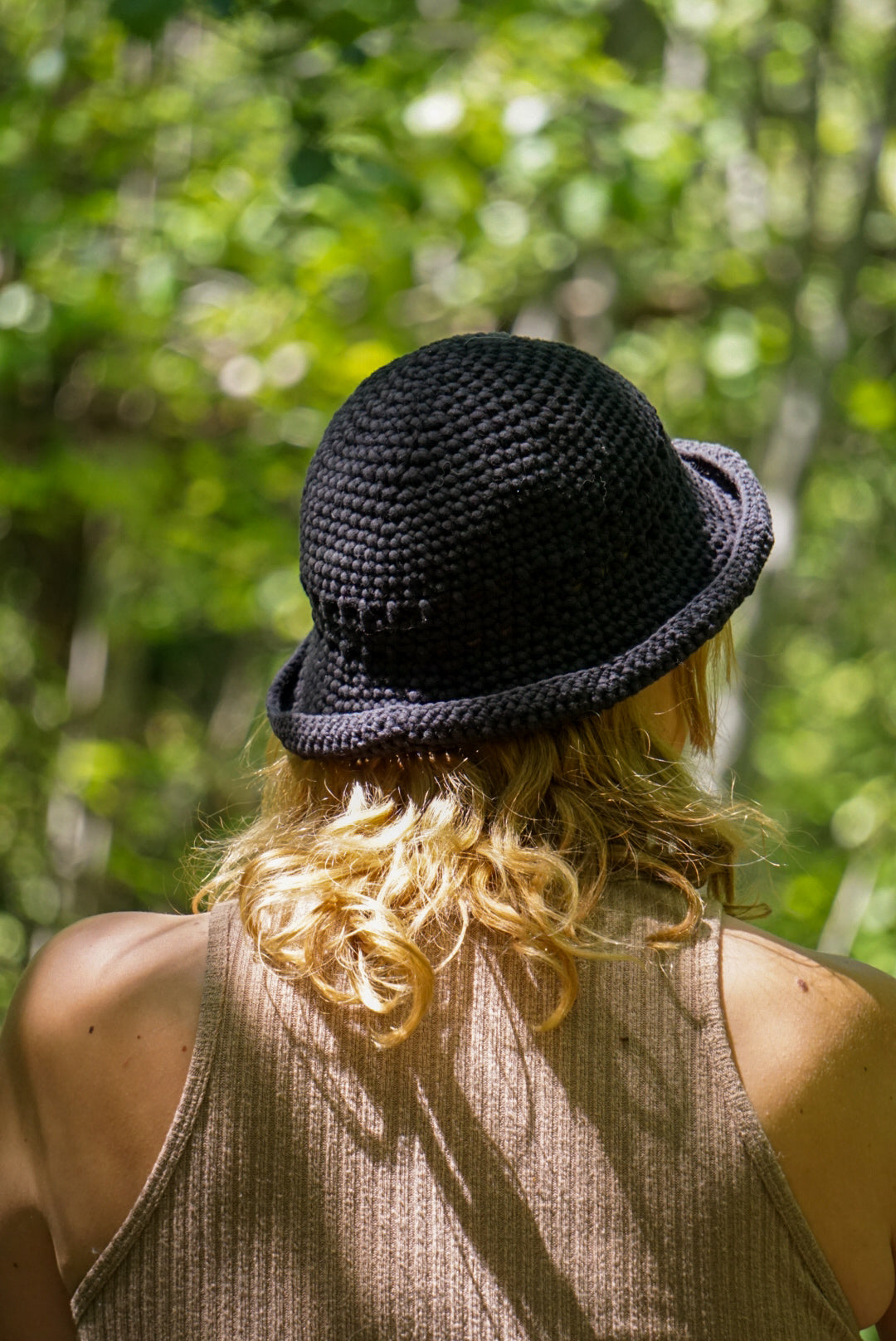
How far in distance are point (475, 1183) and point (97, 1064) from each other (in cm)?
42

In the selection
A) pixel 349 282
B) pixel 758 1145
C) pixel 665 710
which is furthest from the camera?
pixel 349 282

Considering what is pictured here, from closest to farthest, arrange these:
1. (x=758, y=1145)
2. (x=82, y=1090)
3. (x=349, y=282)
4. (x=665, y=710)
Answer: (x=758, y=1145), (x=82, y=1090), (x=665, y=710), (x=349, y=282)

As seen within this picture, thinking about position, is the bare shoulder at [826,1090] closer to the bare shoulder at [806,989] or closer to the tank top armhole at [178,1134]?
the bare shoulder at [806,989]

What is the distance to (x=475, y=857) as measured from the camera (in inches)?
47.5

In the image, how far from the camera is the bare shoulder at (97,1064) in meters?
1.16

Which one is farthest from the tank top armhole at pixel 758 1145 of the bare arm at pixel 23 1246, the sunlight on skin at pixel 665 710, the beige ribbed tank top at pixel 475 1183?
the bare arm at pixel 23 1246

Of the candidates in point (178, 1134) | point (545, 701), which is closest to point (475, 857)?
point (545, 701)

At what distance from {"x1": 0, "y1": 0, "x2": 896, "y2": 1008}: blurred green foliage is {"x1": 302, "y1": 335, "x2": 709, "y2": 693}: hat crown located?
1.54 metres

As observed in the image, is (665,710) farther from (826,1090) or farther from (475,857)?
(826,1090)

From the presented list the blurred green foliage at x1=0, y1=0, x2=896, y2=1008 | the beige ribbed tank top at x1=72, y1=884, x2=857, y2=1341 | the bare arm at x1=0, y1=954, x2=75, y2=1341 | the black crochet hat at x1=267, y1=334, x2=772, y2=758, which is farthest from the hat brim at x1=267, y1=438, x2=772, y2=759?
the blurred green foliage at x1=0, y1=0, x2=896, y2=1008

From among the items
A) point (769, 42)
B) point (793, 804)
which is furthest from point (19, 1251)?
point (793, 804)

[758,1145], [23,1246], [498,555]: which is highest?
[498,555]

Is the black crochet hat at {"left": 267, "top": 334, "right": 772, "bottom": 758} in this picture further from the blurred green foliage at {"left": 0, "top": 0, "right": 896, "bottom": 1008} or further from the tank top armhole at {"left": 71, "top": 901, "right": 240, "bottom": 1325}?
the blurred green foliage at {"left": 0, "top": 0, "right": 896, "bottom": 1008}

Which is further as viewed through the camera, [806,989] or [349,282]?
[349,282]
